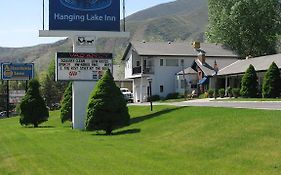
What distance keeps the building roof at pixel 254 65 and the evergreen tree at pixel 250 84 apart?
2933mm

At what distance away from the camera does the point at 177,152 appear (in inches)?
729

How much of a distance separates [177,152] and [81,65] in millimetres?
21513

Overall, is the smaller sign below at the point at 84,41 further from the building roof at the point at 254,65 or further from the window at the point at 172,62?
the window at the point at 172,62

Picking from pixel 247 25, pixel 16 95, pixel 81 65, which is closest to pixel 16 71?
pixel 16 95

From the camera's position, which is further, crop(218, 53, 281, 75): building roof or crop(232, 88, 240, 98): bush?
crop(218, 53, 281, 75): building roof

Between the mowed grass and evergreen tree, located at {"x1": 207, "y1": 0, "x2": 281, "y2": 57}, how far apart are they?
49.0m

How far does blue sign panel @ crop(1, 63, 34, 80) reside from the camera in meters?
77.5

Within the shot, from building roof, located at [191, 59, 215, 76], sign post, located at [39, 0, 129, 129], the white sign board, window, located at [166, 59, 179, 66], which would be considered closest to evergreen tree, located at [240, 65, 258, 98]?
building roof, located at [191, 59, 215, 76]

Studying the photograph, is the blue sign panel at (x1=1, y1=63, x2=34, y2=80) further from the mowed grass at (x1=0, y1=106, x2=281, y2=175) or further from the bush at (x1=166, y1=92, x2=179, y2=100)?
the mowed grass at (x1=0, y1=106, x2=281, y2=175)

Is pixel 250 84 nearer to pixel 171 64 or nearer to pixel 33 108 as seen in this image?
pixel 33 108

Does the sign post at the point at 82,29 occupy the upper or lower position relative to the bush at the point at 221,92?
upper

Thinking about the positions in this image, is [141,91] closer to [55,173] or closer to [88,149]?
[88,149]

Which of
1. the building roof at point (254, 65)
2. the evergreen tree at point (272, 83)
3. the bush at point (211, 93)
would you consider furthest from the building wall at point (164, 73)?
the evergreen tree at point (272, 83)

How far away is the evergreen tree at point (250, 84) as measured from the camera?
1973 inches
